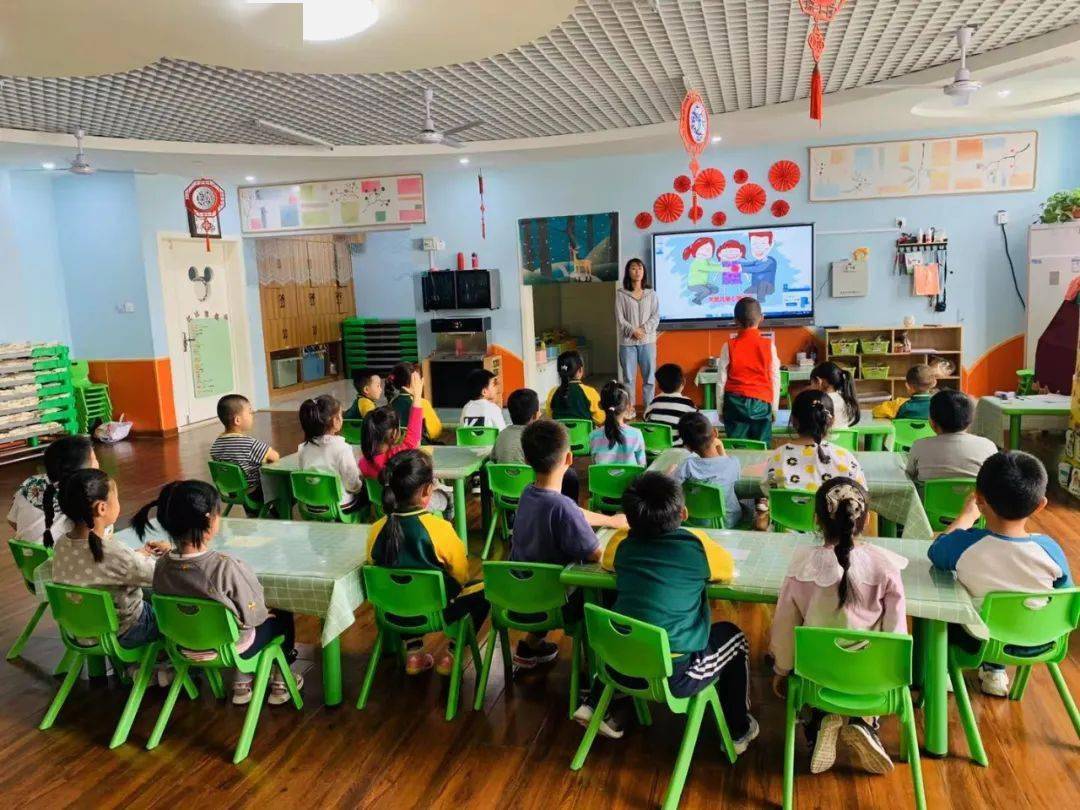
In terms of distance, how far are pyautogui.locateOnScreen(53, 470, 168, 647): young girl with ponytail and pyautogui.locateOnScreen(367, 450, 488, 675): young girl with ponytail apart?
0.86 metres

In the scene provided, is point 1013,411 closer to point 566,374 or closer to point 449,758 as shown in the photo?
point 566,374

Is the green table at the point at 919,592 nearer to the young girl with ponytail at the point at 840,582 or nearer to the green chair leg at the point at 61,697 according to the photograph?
the young girl with ponytail at the point at 840,582

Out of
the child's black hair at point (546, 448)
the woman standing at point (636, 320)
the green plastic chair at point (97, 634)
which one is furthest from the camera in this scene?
the woman standing at point (636, 320)

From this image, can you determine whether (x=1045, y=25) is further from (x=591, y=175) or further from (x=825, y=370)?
(x=591, y=175)

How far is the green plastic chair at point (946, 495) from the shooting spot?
12.0 feet

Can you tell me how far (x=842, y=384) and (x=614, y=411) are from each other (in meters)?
1.45

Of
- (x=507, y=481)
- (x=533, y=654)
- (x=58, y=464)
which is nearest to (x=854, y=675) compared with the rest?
A: (x=533, y=654)

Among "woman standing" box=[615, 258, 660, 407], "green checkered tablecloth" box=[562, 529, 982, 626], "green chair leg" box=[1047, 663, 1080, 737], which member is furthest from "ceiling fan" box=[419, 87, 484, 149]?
"green chair leg" box=[1047, 663, 1080, 737]

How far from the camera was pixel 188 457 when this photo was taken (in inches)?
323

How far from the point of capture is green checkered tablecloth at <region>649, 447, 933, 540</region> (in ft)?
11.6

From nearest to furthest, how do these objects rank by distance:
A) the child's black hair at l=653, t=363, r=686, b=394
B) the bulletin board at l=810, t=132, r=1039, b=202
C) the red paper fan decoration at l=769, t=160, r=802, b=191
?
the child's black hair at l=653, t=363, r=686, b=394 → the bulletin board at l=810, t=132, r=1039, b=202 → the red paper fan decoration at l=769, t=160, r=802, b=191

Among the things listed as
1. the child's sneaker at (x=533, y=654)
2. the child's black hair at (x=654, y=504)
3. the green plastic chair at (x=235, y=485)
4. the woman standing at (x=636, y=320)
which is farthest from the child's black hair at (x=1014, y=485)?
the woman standing at (x=636, y=320)

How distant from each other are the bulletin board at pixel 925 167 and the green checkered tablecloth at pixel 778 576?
20.3 ft

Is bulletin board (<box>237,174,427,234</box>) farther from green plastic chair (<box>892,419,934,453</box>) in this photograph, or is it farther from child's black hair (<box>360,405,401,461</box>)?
green plastic chair (<box>892,419,934,453</box>)
